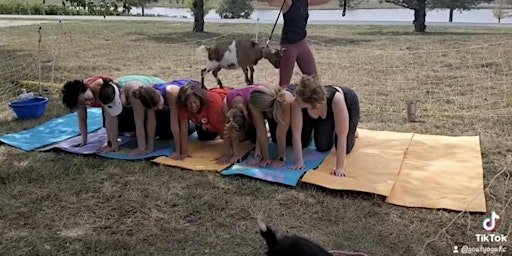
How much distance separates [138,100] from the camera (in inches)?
140

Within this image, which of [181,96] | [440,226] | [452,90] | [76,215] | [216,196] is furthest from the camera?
[452,90]

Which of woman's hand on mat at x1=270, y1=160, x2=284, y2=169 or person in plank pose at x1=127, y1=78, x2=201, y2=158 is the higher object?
person in plank pose at x1=127, y1=78, x2=201, y2=158

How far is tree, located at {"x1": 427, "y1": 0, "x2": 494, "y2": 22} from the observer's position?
1728 cm

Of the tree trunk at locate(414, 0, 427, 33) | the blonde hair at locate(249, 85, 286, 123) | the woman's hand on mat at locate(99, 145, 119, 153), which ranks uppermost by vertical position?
the tree trunk at locate(414, 0, 427, 33)

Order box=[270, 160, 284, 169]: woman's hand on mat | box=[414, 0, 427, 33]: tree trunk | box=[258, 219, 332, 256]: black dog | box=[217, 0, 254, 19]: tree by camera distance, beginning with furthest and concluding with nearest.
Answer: box=[217, 0, 254, 19]: tree
box=[414, 0, 427, 33]: tree trunk
box=[270, 160, 284, 169]: woman's hand on mat
box=[258, 219, 332, 256]: black dog

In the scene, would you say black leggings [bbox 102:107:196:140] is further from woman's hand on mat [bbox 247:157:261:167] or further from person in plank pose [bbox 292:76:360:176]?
person in plank pose [bbox 292:76:360:176]

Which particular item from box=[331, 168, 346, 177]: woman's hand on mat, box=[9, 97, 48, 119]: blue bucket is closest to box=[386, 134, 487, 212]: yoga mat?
box=[331, 168, 346, 177]: woman's hand on mat

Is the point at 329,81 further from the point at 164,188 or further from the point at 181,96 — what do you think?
the point at 164,188

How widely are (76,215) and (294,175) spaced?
4.51ft

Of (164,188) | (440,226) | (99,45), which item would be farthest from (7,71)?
(440,226)

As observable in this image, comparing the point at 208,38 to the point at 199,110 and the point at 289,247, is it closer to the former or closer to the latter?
the point at 199,110

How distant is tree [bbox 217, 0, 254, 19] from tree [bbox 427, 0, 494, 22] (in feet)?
22.9

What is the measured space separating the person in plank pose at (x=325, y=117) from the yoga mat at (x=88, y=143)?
1534mm

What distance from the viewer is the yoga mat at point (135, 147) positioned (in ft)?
12.0
